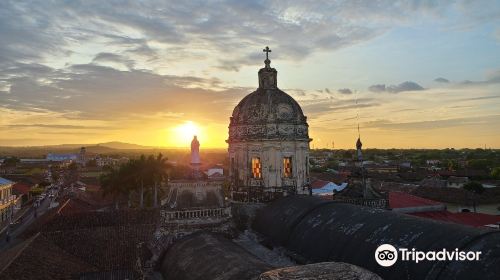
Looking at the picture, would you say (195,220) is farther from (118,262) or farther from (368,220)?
(368,220)

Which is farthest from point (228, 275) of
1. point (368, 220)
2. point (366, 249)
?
point (368, 220)

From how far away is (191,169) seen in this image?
67.3 ft

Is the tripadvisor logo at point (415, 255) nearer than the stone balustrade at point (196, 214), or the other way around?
the tripadvisor logo at point (415, 255)

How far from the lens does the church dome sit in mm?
21844

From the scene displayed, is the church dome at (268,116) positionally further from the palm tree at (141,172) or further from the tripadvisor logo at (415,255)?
the palm tree at (141,172)

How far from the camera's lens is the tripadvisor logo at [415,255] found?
31.2 feet

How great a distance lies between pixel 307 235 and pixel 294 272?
818 cm

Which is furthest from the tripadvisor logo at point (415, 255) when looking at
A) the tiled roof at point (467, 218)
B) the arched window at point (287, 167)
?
the tiled roof at point (467, 218)

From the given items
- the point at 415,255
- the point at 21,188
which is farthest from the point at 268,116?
the point at 21,188

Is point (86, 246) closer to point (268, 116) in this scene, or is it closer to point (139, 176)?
point (268, 116)

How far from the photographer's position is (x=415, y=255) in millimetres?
10539

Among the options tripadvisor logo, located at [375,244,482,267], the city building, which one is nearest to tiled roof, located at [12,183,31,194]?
the city building

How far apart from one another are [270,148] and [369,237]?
9.99 meters

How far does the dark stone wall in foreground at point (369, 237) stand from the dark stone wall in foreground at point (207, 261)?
2.20 m
